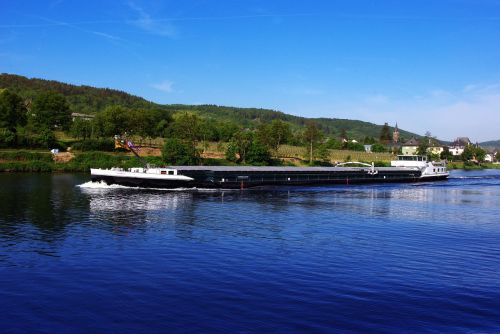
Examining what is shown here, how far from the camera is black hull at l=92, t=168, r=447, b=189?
71812 millimetres

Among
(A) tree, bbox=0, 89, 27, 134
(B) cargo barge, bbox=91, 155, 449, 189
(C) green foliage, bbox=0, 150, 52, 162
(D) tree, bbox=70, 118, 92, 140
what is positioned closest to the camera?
(B) cargo barge, bbox=91, 155, 449, 189

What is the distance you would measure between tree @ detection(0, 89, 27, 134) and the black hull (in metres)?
71.8

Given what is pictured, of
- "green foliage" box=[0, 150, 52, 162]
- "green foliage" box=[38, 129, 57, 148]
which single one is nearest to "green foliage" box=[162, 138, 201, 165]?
"green foliage" box=[0, 150, 52, 162]

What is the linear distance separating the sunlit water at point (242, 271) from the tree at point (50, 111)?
98821 millimetres

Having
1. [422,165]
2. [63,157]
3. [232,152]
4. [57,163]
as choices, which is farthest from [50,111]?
[422,165]

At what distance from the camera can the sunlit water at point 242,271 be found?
19.6 metres

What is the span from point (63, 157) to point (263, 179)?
59.4 m

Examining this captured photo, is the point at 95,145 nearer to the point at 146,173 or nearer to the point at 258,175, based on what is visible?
the point at 258,175

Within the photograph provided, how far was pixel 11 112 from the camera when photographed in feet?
435

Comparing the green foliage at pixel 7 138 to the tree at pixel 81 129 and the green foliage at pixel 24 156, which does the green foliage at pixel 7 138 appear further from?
the tree at pixel 81 129

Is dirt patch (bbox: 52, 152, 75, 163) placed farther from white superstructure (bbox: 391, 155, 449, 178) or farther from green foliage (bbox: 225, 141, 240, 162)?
white superstructure (bbox: 391, 155, 449, 178)

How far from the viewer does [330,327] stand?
61.8 feet

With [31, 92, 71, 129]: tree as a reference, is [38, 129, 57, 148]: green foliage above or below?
below

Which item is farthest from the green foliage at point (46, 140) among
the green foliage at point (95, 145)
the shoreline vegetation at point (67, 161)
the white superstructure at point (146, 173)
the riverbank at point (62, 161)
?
the white superstructure at point (146, 173)
